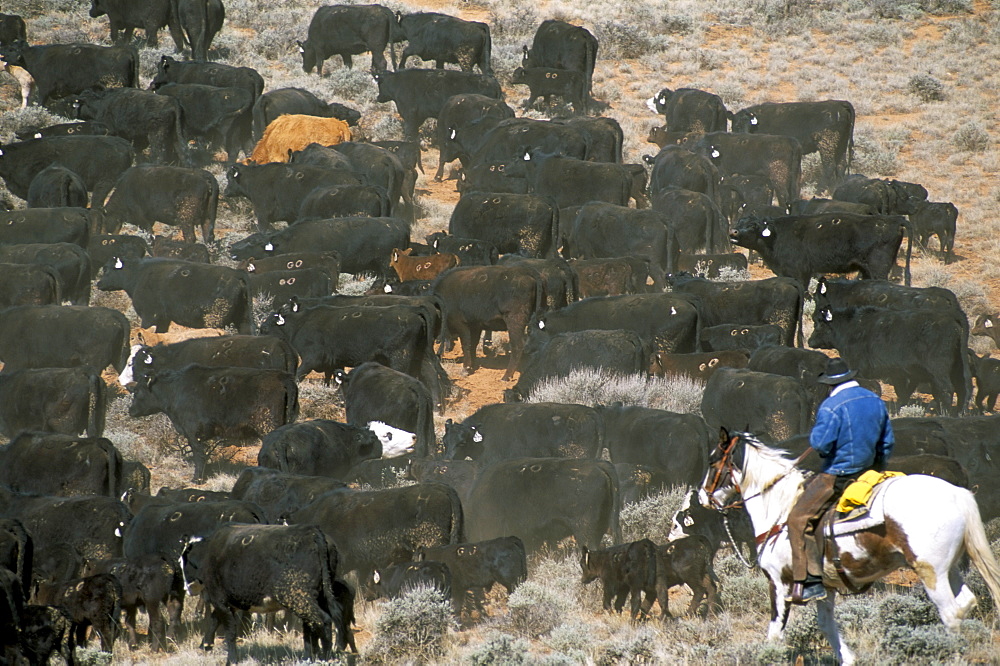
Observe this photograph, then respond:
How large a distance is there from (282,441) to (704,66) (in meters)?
21.9

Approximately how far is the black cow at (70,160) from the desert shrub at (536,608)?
534 inches

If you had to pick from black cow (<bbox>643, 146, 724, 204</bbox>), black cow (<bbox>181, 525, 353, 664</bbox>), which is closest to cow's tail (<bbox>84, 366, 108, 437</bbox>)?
black cow (<bbox>181, 525, 353, 664</bbox>)

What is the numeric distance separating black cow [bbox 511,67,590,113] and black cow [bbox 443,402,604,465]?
14.9 metres

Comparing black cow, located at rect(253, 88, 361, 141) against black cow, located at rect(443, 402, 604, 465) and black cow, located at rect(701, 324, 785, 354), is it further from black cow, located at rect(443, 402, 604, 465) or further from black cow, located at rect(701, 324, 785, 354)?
black cow, located at rect(443, 402, 604, 465)

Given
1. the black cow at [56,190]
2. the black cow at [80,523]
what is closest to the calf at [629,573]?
the black cow at [80,523]

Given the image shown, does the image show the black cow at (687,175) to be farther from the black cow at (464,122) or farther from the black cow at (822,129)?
the black cow at (464,122)

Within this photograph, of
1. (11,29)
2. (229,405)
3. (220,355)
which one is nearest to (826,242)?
(220,355)

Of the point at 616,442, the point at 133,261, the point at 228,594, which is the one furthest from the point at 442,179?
the point at 228,594

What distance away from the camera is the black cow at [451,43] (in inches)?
1094

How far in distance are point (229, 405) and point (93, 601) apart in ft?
13.2

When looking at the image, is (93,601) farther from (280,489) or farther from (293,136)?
(293,136)

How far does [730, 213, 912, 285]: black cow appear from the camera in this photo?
56.5 feet

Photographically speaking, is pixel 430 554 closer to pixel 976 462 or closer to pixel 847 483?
pixel 847 483

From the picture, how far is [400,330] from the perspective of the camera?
14078 millimetres
